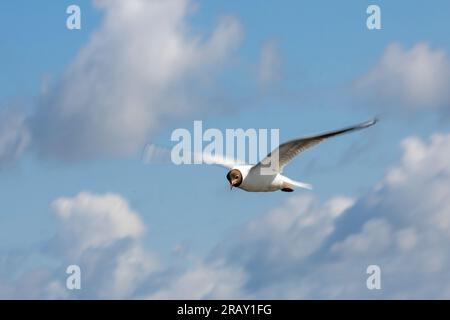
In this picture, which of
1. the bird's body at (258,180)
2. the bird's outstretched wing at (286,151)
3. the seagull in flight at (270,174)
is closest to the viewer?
the bird's outstretched wing at (286,151)

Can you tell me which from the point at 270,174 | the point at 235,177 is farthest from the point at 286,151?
the point at 235,177

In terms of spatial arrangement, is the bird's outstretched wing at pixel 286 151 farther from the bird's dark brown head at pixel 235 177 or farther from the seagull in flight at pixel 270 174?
the bird's dark brown head at pixel 235 177

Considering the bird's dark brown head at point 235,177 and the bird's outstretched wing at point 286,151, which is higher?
the bird's outstretched wing at point 286,151

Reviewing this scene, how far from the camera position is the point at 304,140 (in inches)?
2544

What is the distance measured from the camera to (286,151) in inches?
2603

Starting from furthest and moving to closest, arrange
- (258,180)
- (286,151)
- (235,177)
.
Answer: (258,180)
(235,177)
(286,151)

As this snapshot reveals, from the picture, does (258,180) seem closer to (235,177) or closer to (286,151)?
(235,177)

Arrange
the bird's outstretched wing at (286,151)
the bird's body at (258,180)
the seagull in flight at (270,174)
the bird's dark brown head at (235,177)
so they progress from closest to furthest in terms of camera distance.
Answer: the bird's outstretched wing at (286,151)
the seagull in flight at (270,174)
the bird's dark brown head at (235,177)
the bird's body at (258,180)

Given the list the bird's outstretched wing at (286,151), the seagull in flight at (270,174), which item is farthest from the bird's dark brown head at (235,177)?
the bird's outstretched wing at (286,151)

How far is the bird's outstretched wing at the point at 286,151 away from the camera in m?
63.9

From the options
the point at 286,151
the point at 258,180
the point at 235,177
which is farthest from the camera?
the point at 258,180

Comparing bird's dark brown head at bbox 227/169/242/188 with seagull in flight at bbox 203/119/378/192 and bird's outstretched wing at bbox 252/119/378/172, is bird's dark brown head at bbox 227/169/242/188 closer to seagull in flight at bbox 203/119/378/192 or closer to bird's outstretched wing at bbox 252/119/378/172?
seagull in flight at bbox 203/119/378/192
